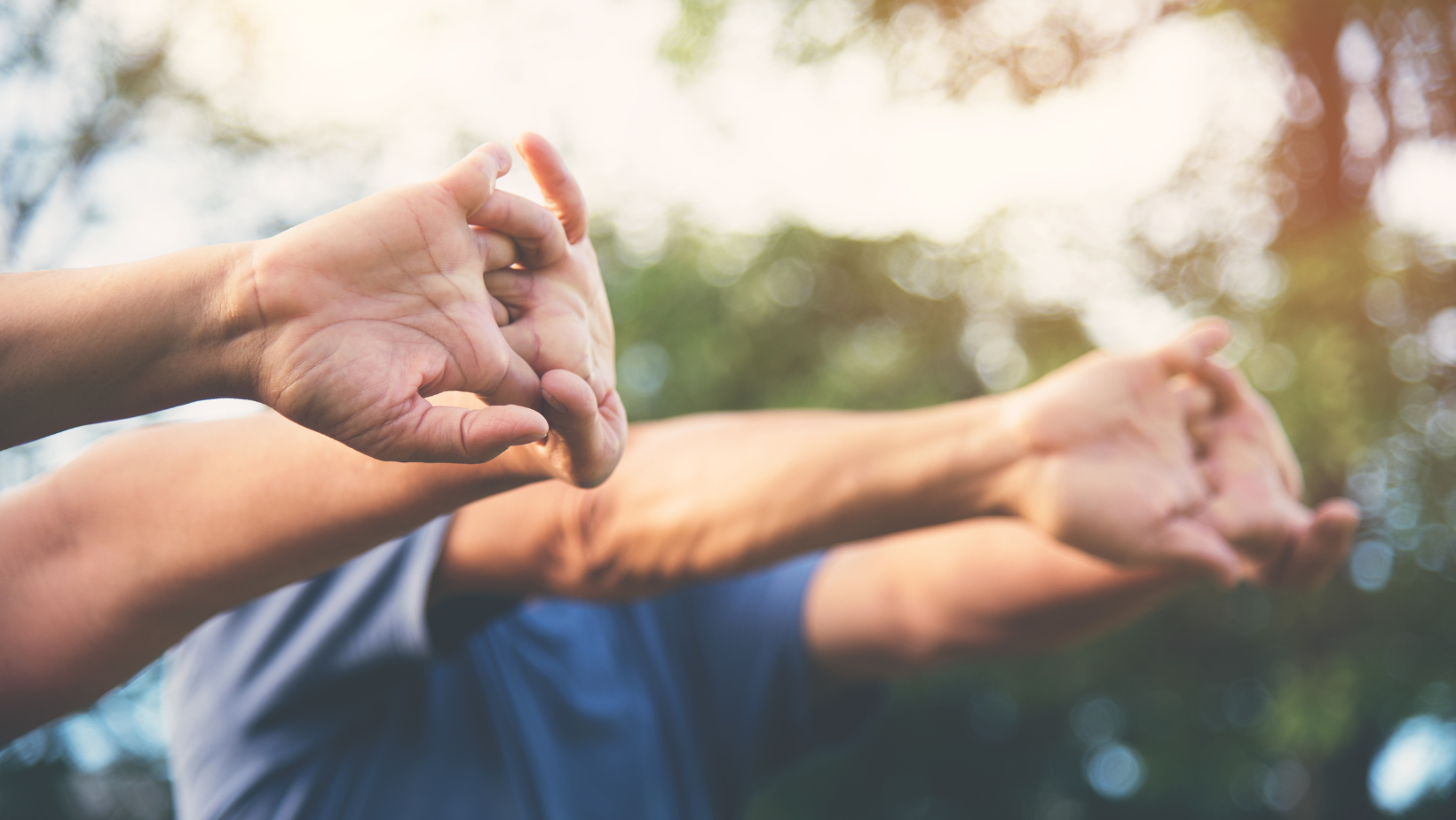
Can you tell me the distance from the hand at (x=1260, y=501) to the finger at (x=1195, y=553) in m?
0.12

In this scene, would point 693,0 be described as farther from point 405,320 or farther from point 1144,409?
point 405,320

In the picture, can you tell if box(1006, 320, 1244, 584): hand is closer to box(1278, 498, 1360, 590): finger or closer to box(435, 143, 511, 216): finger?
box(1278, 498, 1360, 590): finger

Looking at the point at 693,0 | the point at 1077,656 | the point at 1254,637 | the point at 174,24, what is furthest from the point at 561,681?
the point at 174,24

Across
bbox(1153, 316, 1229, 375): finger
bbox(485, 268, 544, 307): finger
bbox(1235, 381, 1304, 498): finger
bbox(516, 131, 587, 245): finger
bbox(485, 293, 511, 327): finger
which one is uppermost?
bbox(516, 131, 587, 245): finger

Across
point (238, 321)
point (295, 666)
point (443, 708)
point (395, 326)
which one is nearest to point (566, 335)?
point (395, 326)

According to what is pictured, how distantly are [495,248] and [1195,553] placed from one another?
4.20 feet

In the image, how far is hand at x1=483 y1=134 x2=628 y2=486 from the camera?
3.07ft

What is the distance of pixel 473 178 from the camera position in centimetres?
89

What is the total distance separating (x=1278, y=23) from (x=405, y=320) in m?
3.93

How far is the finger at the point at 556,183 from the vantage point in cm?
95

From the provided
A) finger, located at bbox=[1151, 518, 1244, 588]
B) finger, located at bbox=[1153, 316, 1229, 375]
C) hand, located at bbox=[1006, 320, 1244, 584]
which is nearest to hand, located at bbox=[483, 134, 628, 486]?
hand, located at bbox=[1006, 320, 1244, 584]

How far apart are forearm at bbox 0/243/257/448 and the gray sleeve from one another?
0.50m

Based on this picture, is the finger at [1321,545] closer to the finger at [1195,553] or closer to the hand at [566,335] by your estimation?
the finger at [1195,553]

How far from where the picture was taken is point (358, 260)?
870 mm
